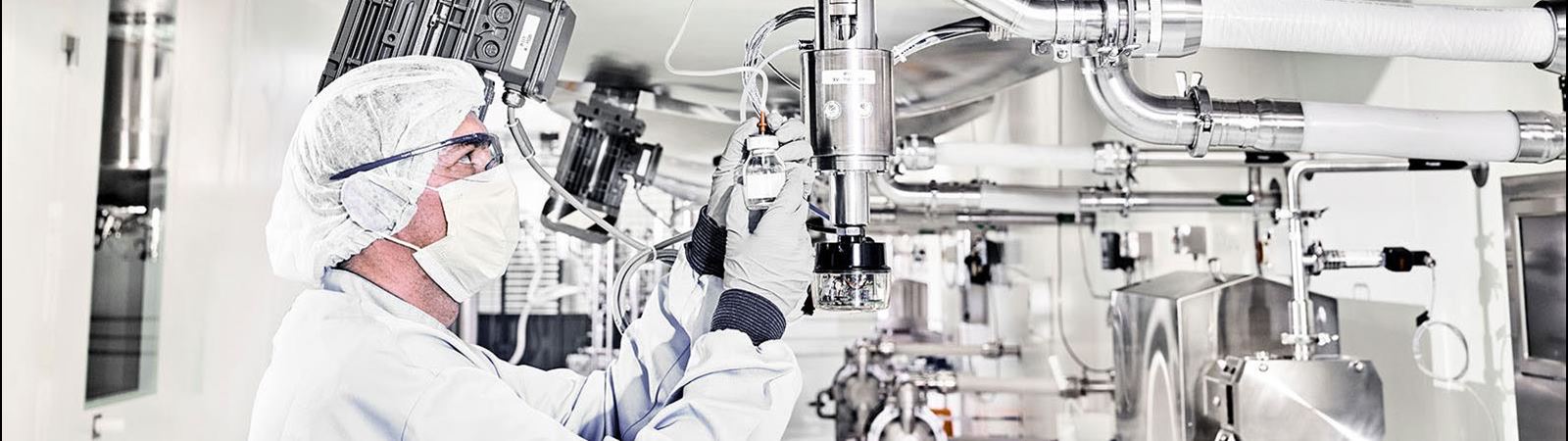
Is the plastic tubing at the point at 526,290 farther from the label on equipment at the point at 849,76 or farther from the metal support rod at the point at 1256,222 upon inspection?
the label on equipment at the point at 849,76

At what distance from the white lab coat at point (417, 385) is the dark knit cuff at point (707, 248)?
16 cm

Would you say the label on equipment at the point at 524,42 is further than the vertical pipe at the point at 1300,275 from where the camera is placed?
No

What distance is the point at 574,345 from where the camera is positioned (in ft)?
14.2

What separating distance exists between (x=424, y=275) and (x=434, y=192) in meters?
0.09

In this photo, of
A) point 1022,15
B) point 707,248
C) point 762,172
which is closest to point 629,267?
point 707,248

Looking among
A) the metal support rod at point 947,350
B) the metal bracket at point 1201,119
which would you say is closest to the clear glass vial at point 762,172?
the metal bracket at point 1201,119

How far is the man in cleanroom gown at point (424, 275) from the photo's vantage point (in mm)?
916

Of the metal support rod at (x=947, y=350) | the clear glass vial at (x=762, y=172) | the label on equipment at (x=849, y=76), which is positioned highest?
the label on equipment at (x=849, y=76)

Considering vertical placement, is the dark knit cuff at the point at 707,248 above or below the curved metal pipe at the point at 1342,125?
below

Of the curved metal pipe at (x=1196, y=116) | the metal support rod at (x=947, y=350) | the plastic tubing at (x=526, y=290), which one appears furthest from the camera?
the plastic tubing at (x=526, y=290)

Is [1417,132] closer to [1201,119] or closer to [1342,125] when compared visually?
[1342,125]

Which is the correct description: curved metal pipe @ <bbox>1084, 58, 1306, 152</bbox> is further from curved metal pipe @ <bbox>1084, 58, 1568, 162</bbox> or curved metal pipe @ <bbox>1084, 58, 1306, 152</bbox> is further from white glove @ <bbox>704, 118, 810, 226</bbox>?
white glove @ <bbox>704, 118, 810, 226</bbox>

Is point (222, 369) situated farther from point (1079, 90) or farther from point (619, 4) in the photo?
point (1079, 90)

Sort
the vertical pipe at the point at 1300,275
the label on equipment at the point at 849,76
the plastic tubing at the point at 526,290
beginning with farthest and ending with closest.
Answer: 1. the plastic tubing at the point at 526,290
2. the vertical pipe at the point at 1300,275
3. the label on equipment at the point at 849,76
